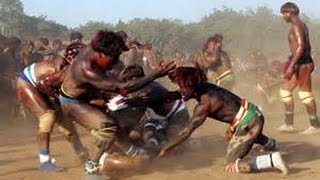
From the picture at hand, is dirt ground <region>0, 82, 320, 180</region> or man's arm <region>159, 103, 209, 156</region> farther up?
man's arm <region>159, 103, 209, 156</region>

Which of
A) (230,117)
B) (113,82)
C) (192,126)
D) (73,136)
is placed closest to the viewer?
(113,82)

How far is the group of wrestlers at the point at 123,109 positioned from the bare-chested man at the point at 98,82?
10 mm

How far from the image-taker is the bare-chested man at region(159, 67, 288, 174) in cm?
759

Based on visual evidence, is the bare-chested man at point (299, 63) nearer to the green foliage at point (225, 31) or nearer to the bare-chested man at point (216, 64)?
the bare-chested man at point (216, 64)

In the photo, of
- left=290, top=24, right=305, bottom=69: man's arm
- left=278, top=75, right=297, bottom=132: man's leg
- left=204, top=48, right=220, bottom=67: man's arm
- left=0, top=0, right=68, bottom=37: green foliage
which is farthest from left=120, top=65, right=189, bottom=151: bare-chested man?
left=0, top=0, right=68, bottom=37: green foliage

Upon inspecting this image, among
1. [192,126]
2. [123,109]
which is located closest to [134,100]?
[123,109]

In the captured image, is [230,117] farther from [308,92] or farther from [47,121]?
[308,92]

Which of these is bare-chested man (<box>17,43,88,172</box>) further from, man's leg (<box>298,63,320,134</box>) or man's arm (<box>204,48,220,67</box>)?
man's arm (<box>204,48,220,67</box>)

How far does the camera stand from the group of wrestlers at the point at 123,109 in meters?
7.37

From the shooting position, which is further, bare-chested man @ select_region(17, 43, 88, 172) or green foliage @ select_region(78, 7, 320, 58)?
green foliage @ select_region(78, 7, 320, 58)

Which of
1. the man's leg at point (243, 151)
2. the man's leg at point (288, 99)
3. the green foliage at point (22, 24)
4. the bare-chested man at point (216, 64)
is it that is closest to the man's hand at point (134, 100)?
the man's leg at point (243, 151)

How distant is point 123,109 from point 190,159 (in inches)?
47.1

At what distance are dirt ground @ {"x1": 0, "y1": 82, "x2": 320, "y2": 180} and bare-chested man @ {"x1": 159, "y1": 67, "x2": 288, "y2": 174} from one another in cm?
16

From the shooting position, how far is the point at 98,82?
727 centimetres
